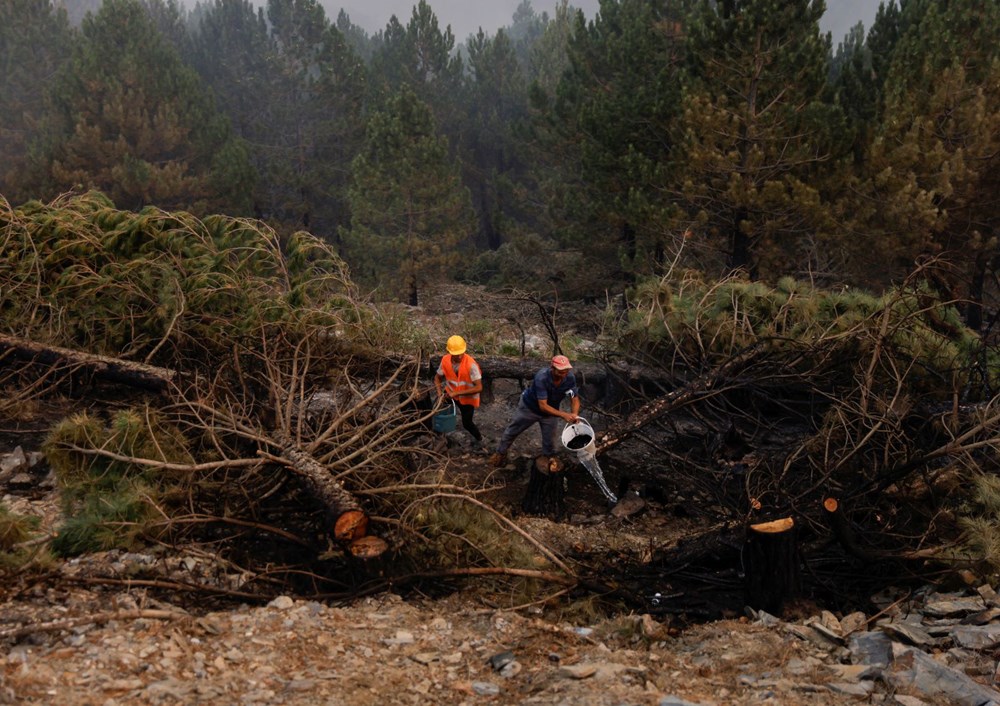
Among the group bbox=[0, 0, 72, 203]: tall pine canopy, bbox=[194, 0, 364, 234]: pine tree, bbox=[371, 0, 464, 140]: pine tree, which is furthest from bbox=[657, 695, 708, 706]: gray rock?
bbox=[0, 0, 72, 203]: tall pine canopy

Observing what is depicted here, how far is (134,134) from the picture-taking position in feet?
58.3

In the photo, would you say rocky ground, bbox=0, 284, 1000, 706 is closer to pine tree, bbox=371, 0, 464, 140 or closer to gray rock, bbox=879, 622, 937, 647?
gray rock, bbox=879, 622, 937, 647

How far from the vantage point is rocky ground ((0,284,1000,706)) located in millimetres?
3049

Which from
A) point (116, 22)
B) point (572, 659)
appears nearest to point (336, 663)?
point (572, 659)

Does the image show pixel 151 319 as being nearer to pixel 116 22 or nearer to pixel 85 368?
pixel 85 368

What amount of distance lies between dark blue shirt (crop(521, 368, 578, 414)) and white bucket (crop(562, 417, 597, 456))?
0.29 m

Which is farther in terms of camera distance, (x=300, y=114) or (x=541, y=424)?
(x=300, y=114)

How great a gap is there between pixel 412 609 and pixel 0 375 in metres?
4.97

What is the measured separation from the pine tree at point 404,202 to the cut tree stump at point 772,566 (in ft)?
46.6

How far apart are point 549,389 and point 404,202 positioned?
12155 millimetres

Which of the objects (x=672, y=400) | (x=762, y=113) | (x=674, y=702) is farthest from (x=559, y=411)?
(x=762, y=113)

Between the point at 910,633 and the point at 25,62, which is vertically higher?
the point at 25,62

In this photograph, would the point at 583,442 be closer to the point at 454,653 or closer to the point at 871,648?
the point at 454,653

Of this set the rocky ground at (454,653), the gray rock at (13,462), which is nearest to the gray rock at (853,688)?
the rocky ground at (454,653)
